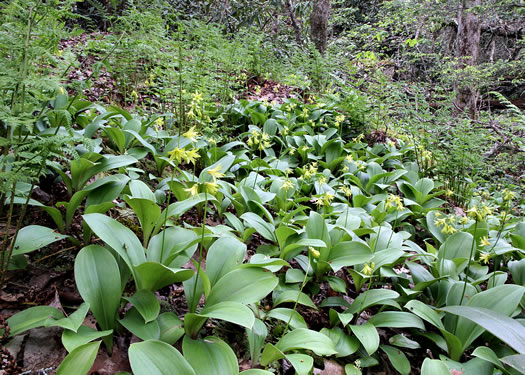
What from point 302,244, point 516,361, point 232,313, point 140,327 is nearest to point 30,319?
point 140,327

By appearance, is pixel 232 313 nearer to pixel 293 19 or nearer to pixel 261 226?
pixel 261 226

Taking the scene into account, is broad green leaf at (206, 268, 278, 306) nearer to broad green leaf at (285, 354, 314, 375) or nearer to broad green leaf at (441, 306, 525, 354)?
broad green leaf at (285, 354, 314, 375)

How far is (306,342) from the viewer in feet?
5.11

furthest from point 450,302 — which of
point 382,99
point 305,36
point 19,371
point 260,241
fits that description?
point 305,36

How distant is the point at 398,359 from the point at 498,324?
57cm

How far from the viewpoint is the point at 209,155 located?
11.1ft

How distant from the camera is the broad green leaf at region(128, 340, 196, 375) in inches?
43.4

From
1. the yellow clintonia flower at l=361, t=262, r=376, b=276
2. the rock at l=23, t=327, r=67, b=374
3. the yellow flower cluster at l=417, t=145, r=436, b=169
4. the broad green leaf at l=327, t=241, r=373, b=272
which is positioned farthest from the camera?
the yellow flower cluster at l=417, t=145, r=436, b=169

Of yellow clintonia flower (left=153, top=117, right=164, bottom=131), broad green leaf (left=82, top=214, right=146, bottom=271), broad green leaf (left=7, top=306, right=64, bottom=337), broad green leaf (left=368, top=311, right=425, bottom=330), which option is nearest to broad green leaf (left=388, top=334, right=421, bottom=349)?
broad green leaf (left=368, top=311, right=425, bottom=330)

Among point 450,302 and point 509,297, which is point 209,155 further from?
point 509,297

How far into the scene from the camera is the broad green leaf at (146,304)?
1.40 m

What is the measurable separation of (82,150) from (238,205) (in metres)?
1.29

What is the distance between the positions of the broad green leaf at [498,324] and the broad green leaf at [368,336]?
1.50ft

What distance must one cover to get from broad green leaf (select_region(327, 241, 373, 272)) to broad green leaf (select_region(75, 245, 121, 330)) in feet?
4.33
